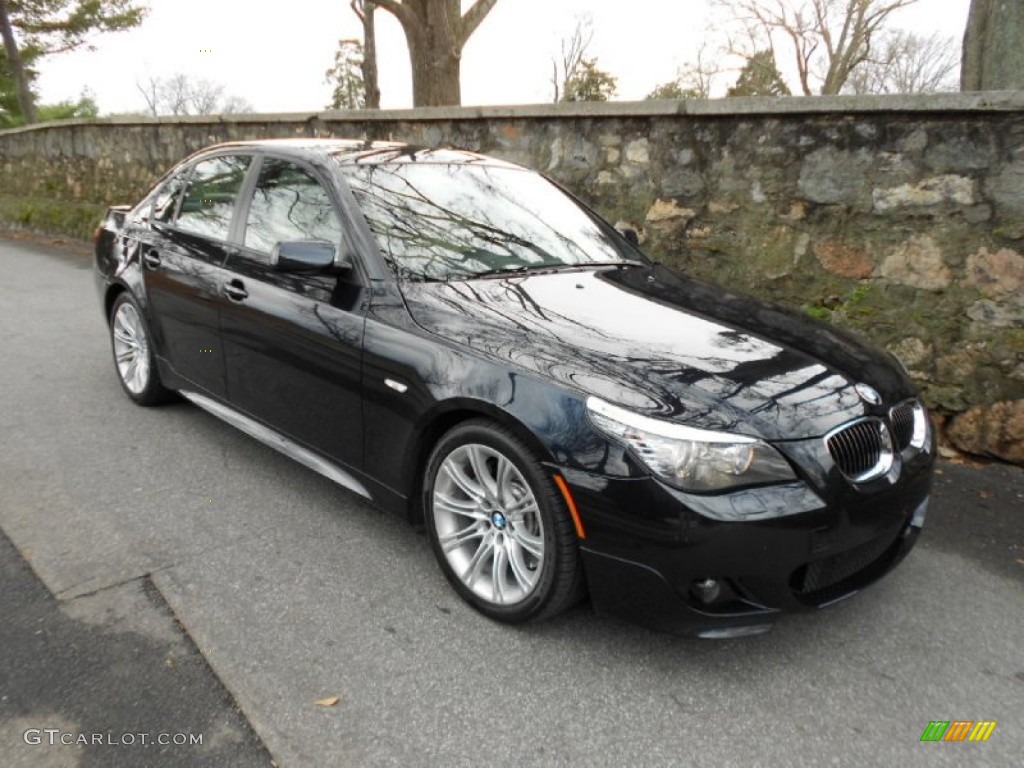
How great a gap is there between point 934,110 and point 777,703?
3692 millimetres

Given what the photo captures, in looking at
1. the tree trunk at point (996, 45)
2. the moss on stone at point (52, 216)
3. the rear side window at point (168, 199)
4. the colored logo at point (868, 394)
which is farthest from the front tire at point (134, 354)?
the moss on stone at point (52, 216)

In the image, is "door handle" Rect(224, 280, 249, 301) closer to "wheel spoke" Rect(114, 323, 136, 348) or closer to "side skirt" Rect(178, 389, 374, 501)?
"side skirt" Rect(178, 389, 374, 501)

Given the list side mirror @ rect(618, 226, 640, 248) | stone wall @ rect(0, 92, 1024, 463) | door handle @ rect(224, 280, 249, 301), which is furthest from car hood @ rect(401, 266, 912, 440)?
stone wall @ rect(0, 92, 1024, 463)

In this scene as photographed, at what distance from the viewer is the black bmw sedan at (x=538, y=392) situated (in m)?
2.30

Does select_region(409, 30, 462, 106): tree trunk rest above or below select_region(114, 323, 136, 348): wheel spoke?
above

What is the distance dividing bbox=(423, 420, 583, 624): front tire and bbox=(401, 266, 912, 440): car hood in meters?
0.31

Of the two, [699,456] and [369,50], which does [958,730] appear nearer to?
[699,456]

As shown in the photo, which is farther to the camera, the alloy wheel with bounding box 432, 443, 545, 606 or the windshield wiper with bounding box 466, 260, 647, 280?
the windshield wiper with bounding box 466, 260, 647, 280

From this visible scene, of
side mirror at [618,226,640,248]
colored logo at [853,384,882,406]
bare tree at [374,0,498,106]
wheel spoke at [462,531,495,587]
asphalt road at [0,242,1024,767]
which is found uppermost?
bare tree at [374,0,498,106]

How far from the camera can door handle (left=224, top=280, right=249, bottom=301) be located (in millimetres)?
3629

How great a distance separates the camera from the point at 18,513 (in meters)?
3.38

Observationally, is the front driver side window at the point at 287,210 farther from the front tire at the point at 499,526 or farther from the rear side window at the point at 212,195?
the front tire at the point at 499,526

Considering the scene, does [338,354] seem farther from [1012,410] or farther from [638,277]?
[1012,410]

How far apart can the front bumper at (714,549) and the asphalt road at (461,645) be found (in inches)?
10.4
